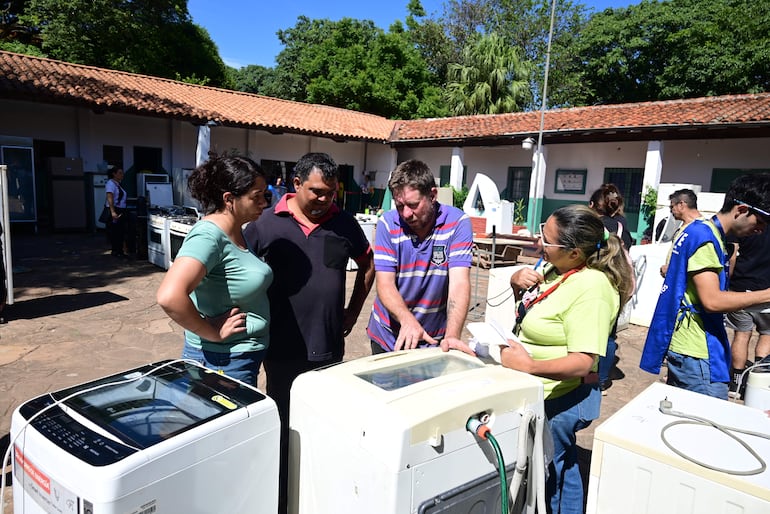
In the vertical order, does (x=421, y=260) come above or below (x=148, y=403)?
above

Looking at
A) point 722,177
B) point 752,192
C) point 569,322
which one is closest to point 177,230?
point 569,322

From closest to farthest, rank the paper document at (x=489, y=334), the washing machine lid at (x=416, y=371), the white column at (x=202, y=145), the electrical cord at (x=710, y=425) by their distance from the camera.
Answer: the electrical cord at (x=710, y=425)
the washing machine lid at (x=416, y=371)
the paper document at (x=489, y=334)
the white column at (x=202, y=145)

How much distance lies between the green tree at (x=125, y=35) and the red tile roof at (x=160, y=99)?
818 cm

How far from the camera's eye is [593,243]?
5.85ft

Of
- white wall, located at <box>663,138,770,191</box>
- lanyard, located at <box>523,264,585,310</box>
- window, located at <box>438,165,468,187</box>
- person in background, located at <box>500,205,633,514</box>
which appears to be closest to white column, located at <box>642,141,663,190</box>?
white wall, located at <box>663,138,770,191</box>

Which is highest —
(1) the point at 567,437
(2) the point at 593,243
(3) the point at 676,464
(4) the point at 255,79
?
(4) the point at 255,79

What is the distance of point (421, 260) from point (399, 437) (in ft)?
4.14

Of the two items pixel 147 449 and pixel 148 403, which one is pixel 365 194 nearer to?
pixel 148 403

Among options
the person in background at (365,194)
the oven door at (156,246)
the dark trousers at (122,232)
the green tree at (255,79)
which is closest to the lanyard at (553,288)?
the oven door at (156,246)

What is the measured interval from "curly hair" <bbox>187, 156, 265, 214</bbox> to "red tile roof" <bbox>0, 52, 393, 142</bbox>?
36.9ft

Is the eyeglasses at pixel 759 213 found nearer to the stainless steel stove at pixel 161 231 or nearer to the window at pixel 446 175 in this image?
the stainless steel stove at pixel 161 231

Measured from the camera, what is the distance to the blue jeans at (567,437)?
1899 millimetres

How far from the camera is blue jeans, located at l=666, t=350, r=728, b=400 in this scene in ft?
7.43

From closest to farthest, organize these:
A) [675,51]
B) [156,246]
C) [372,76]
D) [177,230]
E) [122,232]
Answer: [177,230] → [156,246] → [122,232] → [675,51] → [372,76]
